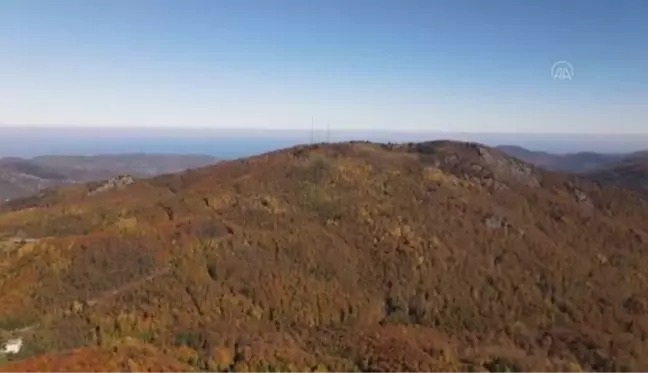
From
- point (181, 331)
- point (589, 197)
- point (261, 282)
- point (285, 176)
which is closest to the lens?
point (181, 331)

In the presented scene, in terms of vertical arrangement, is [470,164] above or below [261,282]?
above

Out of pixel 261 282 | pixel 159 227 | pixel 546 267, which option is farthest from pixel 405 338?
pixel 546 267

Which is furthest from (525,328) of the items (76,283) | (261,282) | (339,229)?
(76,283)

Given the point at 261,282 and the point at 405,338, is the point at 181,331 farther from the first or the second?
the point at 405,338

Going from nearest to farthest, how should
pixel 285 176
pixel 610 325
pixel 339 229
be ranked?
pixel 610 325, pixel 339 229, pixel 285 176

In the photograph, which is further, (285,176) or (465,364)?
(285,176)

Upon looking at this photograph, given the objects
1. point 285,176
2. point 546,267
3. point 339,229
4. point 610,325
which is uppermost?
point 285,176
